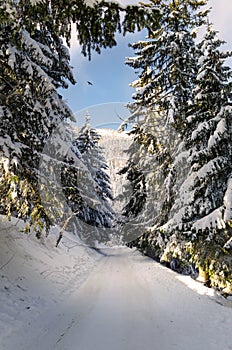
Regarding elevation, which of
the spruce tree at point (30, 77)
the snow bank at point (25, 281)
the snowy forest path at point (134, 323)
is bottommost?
the snow bank at point (25, 281)

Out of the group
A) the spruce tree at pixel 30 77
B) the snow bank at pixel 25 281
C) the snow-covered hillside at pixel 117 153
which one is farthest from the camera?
the snow-covered hillside at pixel 117 153

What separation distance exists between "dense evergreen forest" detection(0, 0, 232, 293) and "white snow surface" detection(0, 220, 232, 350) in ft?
5.08

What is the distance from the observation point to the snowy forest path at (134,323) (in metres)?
4.50

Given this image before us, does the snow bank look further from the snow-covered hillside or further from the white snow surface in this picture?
the snow-covered hillside

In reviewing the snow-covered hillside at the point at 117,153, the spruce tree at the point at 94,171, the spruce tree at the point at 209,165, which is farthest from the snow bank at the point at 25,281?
the spruce tree at the point at 94,171

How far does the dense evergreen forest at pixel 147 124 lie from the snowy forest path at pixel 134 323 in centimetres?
213

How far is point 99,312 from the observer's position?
6309 millimetres

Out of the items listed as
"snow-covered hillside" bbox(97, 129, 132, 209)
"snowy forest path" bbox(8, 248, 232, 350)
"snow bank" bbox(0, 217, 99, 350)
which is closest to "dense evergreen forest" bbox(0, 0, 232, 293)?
"snow bank" bbox(0, 217, 99, 350)

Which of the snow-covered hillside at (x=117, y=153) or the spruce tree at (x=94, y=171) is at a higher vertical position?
the snow-covered hillside at (x=117, y=153)

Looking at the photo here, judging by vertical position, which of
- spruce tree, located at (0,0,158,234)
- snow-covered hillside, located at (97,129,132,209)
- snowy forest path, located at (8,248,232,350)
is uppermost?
snow-covered hillside, located at (97,129,132,209)

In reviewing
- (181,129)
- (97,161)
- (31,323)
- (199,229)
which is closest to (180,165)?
(181,129)

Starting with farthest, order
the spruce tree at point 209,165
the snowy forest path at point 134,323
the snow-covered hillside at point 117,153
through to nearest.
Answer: the snow-covered hillside at point 117,153 < the spruce tree at point 209,165 < the snowy forest path at point 134,323

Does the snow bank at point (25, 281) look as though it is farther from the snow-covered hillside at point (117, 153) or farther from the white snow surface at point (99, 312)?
the snow-covered hillside at point (117, 153)

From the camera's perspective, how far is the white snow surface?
180 inches
